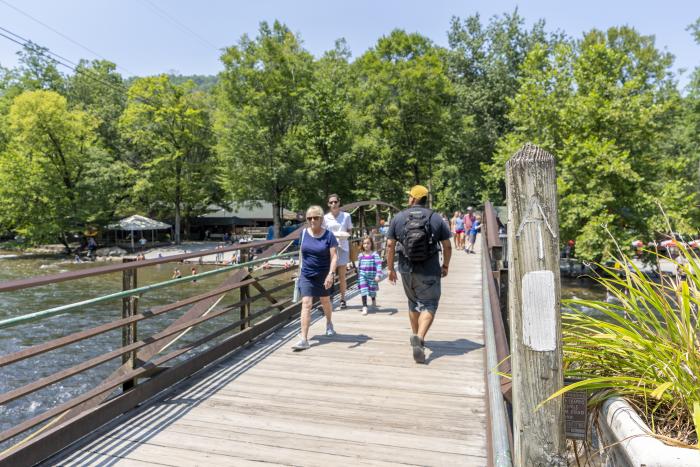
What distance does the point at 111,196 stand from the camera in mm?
42969

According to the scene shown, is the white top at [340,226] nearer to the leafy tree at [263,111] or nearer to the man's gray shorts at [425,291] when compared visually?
the man's gray shorts at [425,291]

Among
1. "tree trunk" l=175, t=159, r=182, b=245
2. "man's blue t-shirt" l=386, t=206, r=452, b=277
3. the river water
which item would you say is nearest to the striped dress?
"man's blue t-shirt" l=386, t=206, r=452, b=277

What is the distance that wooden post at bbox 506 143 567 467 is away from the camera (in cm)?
182

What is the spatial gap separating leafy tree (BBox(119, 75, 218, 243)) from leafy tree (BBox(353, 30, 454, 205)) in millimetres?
16584

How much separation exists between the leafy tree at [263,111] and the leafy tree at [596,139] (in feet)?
52.4

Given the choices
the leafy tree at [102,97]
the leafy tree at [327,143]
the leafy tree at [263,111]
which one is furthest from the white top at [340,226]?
the leafy tree at [102,97]

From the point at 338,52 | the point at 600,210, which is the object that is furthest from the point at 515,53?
the point at 600,210

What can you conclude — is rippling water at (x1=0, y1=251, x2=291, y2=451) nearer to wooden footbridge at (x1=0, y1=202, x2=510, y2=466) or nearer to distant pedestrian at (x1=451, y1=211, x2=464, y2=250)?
wooden footbridge at (x1=0, y1=202, x2=510, y2=466)

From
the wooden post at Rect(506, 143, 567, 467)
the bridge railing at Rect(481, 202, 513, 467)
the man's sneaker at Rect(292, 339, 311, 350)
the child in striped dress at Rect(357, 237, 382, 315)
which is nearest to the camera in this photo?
the bridge railing at Rect(481, 202, 513, 467)

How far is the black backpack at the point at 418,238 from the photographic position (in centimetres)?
471

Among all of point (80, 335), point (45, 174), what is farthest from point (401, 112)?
point (80, 335)

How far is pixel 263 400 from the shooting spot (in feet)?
13.1

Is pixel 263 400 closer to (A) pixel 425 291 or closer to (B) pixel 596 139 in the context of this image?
(A) pixel 425 291

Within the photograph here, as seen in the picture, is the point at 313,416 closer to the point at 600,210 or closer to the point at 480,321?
the point at 480,321
